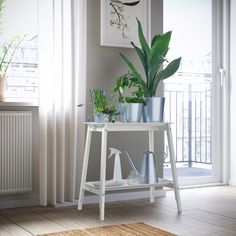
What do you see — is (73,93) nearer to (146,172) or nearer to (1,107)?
(1,107)

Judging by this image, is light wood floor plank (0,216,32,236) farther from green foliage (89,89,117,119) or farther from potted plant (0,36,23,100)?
potted plant (0,36,23,100)

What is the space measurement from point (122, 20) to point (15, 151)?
1.40 meters

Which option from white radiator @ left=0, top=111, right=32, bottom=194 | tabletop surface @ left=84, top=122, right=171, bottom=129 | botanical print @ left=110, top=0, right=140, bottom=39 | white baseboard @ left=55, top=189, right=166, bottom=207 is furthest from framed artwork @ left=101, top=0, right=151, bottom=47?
white baseboard @ left=55, top=189, right=166, bottom=207

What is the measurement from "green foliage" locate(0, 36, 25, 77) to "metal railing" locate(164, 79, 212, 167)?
1639mm

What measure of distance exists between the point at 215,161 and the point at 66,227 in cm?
232

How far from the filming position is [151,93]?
3.80 metres

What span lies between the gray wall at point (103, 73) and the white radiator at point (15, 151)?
0.51m

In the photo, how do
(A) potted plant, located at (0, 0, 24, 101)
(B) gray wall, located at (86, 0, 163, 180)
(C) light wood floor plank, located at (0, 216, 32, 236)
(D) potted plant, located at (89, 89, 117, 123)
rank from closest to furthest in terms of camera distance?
(C) light wood floor plank, located at (0, 216, 32, 236), (D) potted plant, located at (89, 89, 117, 123), (A) potted plant, located at (0, 0, 24, 101), (B) gray wall, located at (86, 0, 163, 180)

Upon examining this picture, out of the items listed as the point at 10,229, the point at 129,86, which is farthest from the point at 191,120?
the point at 10,229

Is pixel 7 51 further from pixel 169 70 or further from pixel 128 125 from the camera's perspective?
pixel 169 70

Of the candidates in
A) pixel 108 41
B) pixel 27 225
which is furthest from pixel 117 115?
pixel 27 225

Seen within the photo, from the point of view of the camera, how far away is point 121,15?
4117 mm

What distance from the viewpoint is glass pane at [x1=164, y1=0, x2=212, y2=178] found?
16.0 feet

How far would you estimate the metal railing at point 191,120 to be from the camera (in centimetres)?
491
